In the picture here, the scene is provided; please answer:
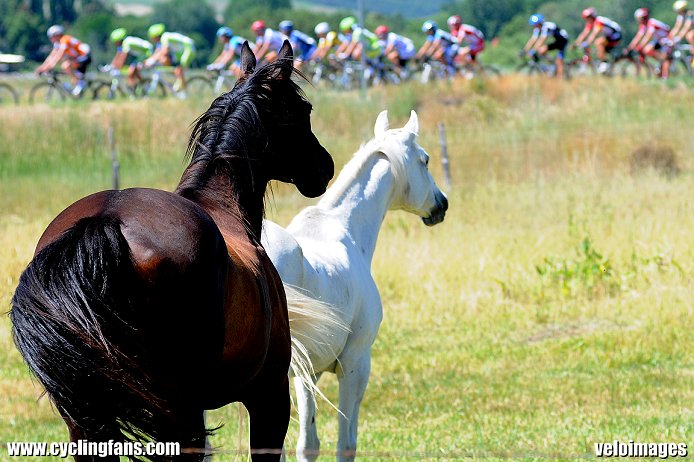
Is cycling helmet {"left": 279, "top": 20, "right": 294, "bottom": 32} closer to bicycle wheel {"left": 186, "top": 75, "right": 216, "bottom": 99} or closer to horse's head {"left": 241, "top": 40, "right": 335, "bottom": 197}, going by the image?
bicycle wheel {"left": 186, "top": 75, "right": 216, "bottom": 99}

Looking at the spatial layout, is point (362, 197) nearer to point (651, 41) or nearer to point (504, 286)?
point (504, 286)

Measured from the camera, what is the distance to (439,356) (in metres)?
9.20

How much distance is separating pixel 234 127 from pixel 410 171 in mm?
2397

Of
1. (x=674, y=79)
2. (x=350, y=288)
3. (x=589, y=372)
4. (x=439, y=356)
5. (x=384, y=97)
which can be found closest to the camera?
(x=350, y=288)

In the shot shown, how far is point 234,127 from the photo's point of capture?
437 cm

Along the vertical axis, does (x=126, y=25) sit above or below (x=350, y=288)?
below

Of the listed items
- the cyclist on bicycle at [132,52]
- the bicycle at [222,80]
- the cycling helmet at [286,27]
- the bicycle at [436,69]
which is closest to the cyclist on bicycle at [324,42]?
the cycling helmet at [286,27]

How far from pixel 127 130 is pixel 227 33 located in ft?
43.2

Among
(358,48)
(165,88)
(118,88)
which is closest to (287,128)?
(165,88)

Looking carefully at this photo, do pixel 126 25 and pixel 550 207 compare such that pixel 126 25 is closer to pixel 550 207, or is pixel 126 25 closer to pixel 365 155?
pixel 550 207

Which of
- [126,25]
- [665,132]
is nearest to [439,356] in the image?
[665,132]

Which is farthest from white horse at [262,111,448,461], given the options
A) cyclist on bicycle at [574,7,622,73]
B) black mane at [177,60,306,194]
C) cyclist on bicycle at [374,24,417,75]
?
cyclist on bicycle at [374,24,417,75]

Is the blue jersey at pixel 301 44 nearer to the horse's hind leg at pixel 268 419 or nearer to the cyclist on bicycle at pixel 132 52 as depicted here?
the cyclist on bicycle at pixel 132 52

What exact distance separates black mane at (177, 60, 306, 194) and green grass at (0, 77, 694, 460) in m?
1.31
